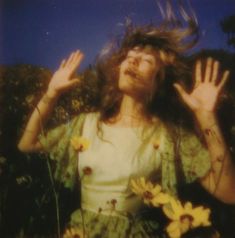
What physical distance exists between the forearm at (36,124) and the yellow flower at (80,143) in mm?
115

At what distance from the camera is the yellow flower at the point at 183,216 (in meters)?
1.66

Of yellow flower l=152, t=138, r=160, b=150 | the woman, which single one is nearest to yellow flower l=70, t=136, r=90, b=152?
the woman

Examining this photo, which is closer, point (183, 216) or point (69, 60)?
point (183, 216)

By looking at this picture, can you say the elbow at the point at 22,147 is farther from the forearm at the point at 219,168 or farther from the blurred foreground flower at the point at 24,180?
the forearm at the point at 219,168

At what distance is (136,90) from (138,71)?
0.21ft

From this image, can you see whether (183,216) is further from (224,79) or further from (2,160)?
(2,160)

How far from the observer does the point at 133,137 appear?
1.73m

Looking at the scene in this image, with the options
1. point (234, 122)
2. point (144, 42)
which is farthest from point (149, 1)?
point (234, 122)

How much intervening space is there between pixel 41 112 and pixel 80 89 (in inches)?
5.9

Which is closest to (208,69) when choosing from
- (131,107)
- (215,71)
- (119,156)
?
(215,71)

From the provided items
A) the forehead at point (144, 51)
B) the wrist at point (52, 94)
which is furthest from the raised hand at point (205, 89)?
the wrist at point (52, 94)

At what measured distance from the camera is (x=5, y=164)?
5.78 feet

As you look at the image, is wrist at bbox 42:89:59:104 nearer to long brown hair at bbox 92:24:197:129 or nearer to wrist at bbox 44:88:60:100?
wrist at bbox 44:88:60:100

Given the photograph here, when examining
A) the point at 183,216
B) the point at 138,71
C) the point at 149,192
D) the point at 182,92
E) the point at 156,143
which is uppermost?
the point at 138,71
